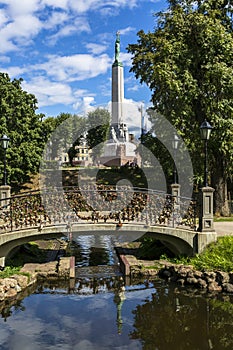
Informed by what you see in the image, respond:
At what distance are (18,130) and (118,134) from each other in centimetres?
1653

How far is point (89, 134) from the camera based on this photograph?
56250 mm

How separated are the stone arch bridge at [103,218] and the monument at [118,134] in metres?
31.0

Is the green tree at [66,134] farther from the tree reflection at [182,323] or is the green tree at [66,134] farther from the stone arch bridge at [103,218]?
the tree reflection at [182,323]

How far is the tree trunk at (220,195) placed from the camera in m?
21.5

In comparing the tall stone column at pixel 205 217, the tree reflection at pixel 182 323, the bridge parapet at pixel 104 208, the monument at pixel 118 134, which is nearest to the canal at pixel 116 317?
the tree reflection at pixel 182 323

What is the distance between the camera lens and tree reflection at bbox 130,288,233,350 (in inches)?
318

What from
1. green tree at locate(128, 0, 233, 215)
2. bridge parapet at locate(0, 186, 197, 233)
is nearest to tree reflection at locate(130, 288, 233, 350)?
bridge parapet at locate(0, 186, 197, 233)

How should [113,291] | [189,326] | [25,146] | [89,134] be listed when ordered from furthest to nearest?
[89,134], [25,146], [113,291], [189,326]

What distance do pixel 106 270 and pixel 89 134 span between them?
143 feet

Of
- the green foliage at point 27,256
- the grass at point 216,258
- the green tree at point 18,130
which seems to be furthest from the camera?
the green tree at point 18,130

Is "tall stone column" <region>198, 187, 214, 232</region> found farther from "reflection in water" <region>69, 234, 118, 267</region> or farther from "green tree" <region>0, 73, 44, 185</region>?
"green tree" <region>0, 73, 44, 185</region>

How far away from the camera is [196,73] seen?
67.5ft

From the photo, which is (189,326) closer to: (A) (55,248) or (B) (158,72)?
(A) (55,248)

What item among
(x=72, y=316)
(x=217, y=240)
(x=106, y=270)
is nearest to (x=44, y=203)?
(x=106, y=270)
